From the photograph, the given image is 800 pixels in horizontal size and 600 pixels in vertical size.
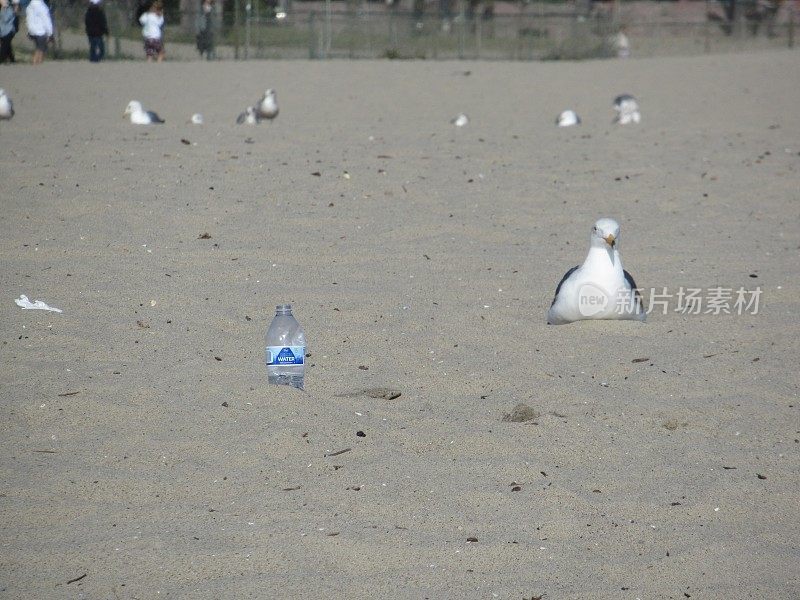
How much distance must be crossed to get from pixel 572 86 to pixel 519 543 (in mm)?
17342

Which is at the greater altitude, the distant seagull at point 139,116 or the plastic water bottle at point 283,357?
the distant seagull at point 139,116

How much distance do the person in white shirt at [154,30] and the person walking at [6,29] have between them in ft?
9.57

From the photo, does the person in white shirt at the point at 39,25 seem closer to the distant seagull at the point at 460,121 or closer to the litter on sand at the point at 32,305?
the distant seagull at the point at 460,121

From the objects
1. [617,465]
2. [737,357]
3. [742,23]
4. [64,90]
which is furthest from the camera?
[742,23]

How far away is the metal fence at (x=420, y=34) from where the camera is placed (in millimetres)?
25969

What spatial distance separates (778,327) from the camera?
19.7 feet

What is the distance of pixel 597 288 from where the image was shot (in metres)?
5.83

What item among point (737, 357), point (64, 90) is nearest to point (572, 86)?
point (64, 90)

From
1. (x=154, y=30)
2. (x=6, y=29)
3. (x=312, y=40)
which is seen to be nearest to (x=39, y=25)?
(x=6, y=29)

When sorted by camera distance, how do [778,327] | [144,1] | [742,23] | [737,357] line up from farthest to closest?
[742,23] < [144,1] < [778,327] < [737,357]

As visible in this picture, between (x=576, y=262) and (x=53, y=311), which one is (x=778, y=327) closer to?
(x=576, y=262)

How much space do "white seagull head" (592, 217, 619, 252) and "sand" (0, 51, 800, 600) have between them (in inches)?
17.0

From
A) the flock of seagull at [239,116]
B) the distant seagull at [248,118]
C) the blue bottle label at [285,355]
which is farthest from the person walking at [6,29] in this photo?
the blue bottle label at [285,355]

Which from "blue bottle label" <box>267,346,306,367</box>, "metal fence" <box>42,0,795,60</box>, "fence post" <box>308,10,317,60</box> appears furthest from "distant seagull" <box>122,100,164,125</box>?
"fence post" <box>308,10,317,60</box>
